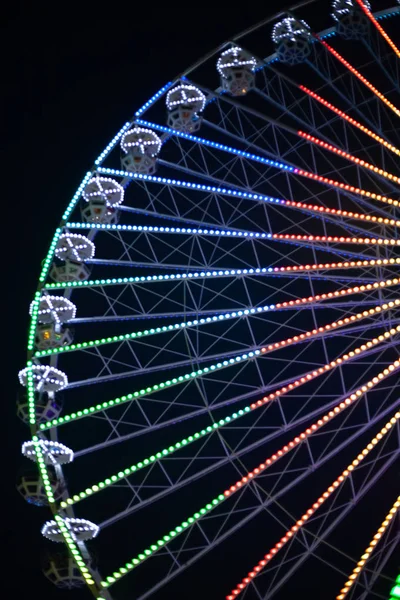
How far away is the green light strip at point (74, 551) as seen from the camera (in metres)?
13.9

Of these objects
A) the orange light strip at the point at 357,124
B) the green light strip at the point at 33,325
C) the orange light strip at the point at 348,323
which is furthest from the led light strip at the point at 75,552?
the orange light strip at the point at 357,124

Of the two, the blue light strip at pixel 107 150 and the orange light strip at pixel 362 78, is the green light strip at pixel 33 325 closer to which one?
the blue light strip at pixel 107 150

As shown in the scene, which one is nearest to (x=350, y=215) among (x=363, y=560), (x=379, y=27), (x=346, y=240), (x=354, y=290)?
(x=346, y=240)

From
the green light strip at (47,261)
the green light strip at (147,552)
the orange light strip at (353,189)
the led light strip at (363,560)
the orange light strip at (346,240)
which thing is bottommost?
the led light strip at (363,560)

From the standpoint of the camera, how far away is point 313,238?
621 inches

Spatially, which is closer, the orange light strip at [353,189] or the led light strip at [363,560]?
the led light strip at [363,560]

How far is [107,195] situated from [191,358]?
3.88 metres

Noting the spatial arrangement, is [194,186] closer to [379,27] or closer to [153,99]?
[153,99]

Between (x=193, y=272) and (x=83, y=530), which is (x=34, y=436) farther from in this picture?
(x=193, y=272)

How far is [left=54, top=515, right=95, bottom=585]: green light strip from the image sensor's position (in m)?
13.9

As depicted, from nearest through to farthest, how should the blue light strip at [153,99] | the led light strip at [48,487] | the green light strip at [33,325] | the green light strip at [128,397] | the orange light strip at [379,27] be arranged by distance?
the led light strip at [48,487] → the green light strip at [128,397] → the green light strip at [33,325] → the orange light strip at [379,27] → the blue light strip at [153,99]

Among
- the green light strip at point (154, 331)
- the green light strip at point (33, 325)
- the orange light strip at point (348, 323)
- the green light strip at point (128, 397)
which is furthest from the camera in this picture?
the green light strip at point (33, 325)

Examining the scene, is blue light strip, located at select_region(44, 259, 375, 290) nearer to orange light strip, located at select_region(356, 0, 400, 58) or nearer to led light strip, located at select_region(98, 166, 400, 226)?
led light strip, located at select_region(98, 166, 400, 226)

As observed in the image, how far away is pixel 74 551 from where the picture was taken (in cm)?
1423
